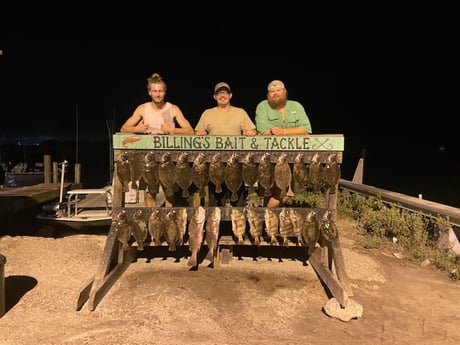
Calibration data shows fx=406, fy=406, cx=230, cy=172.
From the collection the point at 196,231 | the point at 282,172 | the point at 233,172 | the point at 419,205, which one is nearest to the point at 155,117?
the point at 233,172

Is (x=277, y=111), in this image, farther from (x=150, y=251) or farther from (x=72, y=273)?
(x=72, y=273)

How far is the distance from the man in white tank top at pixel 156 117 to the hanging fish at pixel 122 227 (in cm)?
51

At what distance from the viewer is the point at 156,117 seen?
5379 millimetres

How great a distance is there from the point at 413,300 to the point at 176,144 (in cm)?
324

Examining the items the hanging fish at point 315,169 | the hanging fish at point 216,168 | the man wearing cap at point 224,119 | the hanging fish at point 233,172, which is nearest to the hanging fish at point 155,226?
the hanging fish at point 216,168

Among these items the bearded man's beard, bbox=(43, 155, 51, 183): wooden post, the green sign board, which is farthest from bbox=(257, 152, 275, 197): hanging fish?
bbox=(43, 155, 51, 183): wooden post

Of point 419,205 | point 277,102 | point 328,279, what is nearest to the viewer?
point 328,279

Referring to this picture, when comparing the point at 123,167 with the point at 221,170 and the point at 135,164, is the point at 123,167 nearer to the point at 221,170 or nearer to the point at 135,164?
the point at 135,164

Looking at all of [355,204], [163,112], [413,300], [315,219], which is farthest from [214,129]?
[355,204]

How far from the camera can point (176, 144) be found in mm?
4926

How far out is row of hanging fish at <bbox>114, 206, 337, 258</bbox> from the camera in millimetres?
4938

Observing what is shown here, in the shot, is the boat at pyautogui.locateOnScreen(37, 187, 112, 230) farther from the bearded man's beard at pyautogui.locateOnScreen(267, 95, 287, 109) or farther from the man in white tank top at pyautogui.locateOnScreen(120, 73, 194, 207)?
the bearded man's beard at pyautogui.locateOnScreen(267, 95, 287, 109)

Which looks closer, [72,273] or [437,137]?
[72,273]

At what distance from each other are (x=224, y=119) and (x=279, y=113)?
74cm
